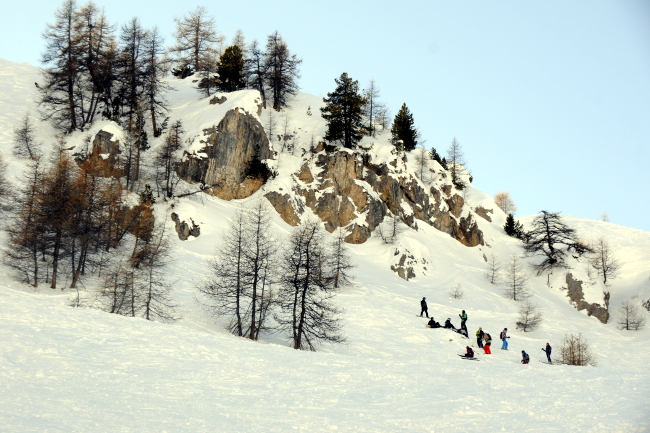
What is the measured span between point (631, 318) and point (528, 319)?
1474 cm

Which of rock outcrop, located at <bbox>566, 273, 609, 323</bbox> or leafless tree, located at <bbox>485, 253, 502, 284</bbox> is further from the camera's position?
leafless tree, located at <bbox>485, 253, 502, 284</bbox>

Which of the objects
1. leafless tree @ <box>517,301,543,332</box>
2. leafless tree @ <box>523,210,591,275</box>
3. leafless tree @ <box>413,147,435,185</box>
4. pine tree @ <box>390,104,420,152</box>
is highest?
pine tree @ <box>390,104,420,152</box>

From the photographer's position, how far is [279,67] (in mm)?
61375

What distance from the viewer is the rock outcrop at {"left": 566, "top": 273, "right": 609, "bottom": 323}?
143ft

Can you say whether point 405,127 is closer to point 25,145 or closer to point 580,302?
point 580,302

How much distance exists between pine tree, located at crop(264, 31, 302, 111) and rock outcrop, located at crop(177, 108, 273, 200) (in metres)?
15.4

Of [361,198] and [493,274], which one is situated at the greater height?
[361,198]

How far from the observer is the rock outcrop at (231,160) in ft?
143

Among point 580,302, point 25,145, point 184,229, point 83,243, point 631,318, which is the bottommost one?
point 631,318

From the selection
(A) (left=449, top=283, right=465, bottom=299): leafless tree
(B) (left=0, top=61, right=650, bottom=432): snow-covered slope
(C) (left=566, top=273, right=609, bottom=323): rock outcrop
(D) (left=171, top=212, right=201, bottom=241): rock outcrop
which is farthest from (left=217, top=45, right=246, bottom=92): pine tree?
(C) (left=566, top=273, right=609, bottom=323): rock outcrop

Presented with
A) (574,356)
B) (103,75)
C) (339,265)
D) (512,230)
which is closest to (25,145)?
(103,75)

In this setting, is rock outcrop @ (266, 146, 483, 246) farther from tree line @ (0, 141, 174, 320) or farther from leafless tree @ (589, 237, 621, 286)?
tree line @ (0, 141, 174, 320)

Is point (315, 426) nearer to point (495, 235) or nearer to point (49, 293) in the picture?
point (49, 293)

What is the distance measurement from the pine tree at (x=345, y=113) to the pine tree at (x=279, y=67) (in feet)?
33.4
